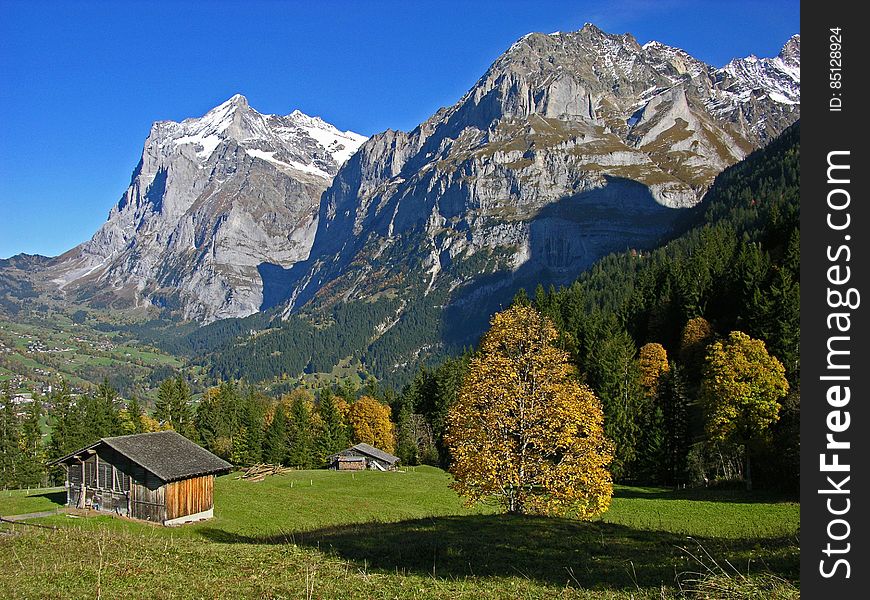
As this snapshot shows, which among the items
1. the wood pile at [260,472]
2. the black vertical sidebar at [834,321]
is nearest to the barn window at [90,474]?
the wood pile at [260,472]

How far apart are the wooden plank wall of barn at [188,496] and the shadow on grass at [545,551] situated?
2981cm

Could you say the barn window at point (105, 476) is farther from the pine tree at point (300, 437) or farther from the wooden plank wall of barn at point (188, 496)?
the pine tree at point (300, 437)

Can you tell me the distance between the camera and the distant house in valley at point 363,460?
283 ft

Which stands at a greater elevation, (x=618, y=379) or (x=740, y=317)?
(x=740, y=317)

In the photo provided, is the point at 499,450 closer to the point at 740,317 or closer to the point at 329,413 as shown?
the point at 740,317

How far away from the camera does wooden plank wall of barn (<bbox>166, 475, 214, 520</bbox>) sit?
149 ft

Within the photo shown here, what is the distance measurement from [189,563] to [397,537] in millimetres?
6461

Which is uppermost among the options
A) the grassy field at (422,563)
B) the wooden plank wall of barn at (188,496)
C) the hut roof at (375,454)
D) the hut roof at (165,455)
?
the grassy field at (422,563)

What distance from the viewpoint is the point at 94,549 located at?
17203 millimetres

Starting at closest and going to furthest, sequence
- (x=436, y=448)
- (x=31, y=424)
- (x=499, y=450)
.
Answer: (x=499, y=450), (x=31, y=424), (x=436, y=448)

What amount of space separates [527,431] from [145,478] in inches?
1402

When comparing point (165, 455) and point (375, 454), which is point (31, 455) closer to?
point (375, 454)

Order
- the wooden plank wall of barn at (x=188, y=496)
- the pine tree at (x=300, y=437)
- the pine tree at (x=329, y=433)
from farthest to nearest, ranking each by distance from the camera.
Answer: the pine tree at (x=329, y=433) < the pine tree at (x=300, y=437) < the wooden plank wall of barn at (x=188, y=496)

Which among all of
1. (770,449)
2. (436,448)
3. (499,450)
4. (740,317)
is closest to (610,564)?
(499,450)
